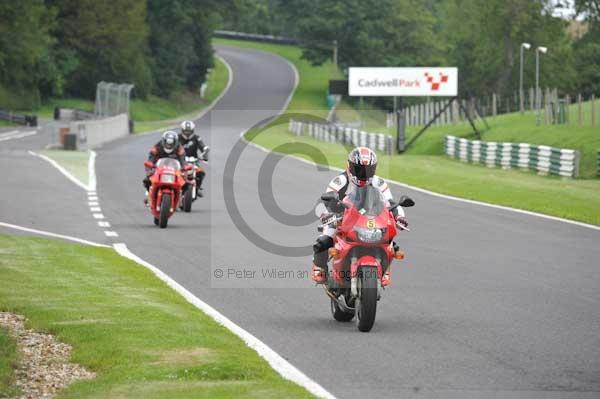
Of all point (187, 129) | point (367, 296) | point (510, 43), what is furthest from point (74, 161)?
point (510, 43)

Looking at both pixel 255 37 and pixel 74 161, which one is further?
pixel 255 37

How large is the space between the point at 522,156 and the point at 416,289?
27.3 metres

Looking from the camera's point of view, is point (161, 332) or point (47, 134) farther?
point (47, 134)

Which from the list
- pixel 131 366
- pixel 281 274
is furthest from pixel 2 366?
pixel 281 274

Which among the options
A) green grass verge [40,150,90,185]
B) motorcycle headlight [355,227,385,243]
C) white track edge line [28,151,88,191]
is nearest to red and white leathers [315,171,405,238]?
motorcycle headlight [355,227,385,243]

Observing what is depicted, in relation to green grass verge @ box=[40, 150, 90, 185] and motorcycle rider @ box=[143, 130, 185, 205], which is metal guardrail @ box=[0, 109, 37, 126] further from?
motorcycle rider @ box=[143, 130, 185, 205]

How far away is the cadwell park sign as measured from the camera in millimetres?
55562

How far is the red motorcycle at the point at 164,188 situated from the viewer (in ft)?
75.7

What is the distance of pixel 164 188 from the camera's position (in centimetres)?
2311

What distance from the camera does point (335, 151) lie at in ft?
186

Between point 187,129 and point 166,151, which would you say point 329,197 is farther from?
point 187,129

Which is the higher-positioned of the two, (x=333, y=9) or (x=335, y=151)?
(x=333, y=9)

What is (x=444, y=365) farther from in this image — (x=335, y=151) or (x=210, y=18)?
(x=210, y=18)

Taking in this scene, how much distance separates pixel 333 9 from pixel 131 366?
4405 inches
